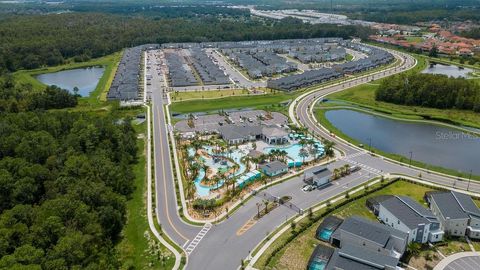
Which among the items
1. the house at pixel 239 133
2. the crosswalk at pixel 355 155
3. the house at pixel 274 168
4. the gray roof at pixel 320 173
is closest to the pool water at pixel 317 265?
the gray roof at pixel 320 173

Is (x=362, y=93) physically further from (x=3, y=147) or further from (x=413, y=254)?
(x=3, y=147)

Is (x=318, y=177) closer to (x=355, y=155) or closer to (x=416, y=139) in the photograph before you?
(x=355, y=155)

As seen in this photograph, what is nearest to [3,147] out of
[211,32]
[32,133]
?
[32,133]

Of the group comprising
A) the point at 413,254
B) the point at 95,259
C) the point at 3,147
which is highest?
the point at 3,147

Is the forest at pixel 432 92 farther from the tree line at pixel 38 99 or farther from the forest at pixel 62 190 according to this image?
the tree line at pixel 38 99

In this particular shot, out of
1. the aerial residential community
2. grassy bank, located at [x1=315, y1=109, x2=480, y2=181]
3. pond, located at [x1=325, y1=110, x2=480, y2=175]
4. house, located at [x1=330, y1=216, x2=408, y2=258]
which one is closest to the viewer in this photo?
house, located at [x1=330, y1=216, x2=408, y2=258]

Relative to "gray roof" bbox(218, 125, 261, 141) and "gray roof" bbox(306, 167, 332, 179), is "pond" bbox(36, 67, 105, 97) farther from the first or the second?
"gray roof" bbox(306, 167, 332, 179)

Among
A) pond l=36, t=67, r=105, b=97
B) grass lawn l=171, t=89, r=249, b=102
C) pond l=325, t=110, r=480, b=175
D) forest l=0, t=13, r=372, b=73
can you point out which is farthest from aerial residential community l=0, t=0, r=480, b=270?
forest l=0, t=13, r=372, b=73
